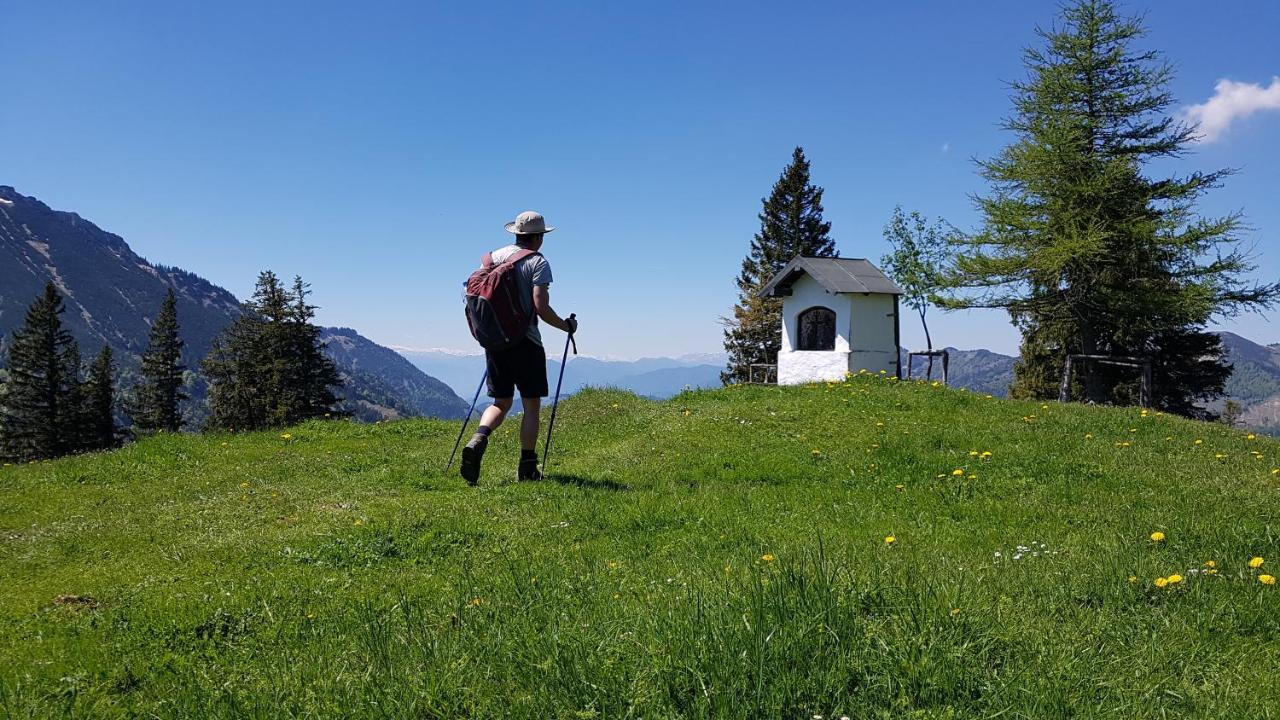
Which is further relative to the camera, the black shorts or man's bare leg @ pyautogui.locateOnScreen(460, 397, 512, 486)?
the black shorts

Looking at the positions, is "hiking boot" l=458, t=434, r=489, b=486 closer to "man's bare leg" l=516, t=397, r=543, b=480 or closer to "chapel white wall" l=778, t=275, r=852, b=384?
"man's bare leg" l=516, t=397, r=543, b=480

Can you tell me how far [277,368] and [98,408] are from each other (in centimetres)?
2619

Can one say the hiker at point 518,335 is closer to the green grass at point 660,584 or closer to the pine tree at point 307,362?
the green grass at point 660,584

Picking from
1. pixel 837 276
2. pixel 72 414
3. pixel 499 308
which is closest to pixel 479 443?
pixel 499 308

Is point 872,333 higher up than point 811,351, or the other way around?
point 872,333

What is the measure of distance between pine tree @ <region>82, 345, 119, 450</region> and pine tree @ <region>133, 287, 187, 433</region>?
96.4 inches

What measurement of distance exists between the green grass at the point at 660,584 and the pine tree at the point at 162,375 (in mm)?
64163

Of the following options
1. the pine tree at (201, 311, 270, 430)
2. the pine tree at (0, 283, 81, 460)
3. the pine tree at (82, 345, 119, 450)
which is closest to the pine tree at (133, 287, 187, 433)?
the pine tree at (82, 345, 119, 450)

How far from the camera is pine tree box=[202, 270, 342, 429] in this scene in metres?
49.0

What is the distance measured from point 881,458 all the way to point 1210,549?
14.8 ft

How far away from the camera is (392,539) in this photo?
6.18 m

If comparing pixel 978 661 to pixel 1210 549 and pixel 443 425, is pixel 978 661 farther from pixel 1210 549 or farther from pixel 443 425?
pixel 443 425

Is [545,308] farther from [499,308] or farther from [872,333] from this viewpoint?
[872,333]

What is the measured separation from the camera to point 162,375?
6562cm
